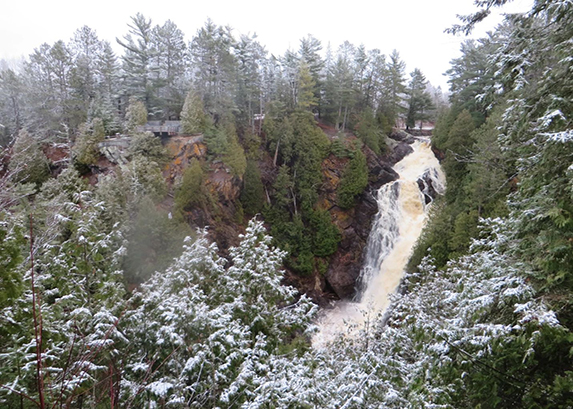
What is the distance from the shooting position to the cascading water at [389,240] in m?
20.3

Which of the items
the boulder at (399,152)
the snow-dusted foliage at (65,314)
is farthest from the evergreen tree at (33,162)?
the boulder at (399,152)

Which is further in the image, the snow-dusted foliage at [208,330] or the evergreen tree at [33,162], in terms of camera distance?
the evergreen tree at [33,162]

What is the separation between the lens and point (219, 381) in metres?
5.20

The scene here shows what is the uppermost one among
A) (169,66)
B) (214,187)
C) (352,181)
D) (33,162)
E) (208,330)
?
(169,66)

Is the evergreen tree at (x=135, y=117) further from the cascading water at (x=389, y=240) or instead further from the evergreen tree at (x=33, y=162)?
the cascading water at (x=389, y=240)

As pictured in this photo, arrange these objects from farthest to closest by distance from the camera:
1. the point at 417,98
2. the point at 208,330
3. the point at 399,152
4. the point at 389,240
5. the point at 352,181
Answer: the point at 417,98 → the point at 399,152 → the point at 352,181 → the point at 389,240 → the point at 208,330

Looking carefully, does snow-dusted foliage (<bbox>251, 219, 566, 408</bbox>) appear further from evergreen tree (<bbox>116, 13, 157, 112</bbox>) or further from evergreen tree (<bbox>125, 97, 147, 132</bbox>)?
evergreen tree (<bbox>116, 13, 157, 112</bbox>)

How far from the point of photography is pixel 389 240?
73.7ft

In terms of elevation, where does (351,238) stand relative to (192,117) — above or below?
below

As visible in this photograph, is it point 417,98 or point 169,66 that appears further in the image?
point 417,98

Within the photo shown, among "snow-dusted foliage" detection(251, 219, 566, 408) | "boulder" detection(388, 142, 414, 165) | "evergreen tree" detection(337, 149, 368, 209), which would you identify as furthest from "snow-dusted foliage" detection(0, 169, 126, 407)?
"boulder" detection(388, 142, 414, 165)

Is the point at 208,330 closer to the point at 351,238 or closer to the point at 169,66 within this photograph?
the point at 351,238

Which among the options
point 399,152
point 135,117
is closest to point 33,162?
point 135,117

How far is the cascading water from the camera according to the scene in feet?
66.6
